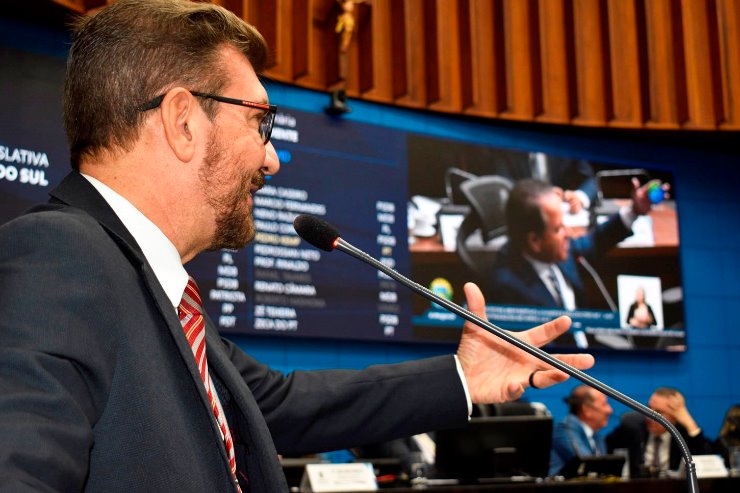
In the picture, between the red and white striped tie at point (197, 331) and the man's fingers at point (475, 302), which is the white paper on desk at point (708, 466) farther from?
the red and white striped tie at point (197, 331)

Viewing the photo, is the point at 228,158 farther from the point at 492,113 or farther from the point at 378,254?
the point at 492,113

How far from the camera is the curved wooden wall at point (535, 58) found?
20.7 ft

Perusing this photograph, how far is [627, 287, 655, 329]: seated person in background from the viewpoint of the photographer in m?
6.98

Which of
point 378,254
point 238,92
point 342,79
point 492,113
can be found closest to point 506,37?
point 492,113

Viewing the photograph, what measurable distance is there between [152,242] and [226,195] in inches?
7.7

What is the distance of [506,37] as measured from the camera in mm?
6844

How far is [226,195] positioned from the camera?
1.66m

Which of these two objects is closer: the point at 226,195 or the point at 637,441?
the point at 226,195

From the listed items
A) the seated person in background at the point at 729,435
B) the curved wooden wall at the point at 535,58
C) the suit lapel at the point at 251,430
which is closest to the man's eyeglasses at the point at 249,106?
the suit lapel at the point at 251,430

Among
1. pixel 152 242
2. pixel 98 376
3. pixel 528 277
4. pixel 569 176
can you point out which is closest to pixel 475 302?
pixel 152 242

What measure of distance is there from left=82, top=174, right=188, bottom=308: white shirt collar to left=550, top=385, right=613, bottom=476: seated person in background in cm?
477

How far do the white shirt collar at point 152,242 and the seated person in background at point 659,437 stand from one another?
476 centimetres

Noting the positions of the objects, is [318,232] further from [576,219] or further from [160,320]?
[576,219]

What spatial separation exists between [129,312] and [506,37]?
5.96 m
